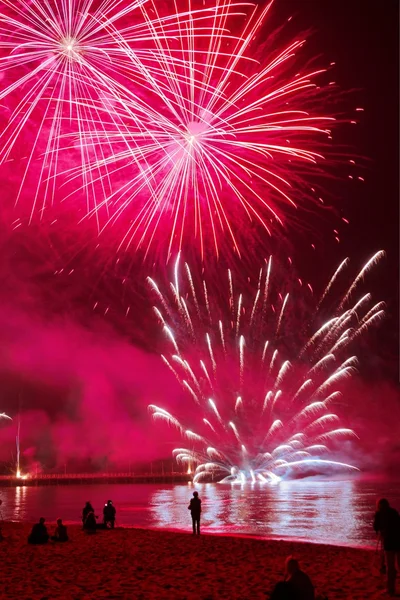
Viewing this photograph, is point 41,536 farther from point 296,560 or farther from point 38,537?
point 296,560

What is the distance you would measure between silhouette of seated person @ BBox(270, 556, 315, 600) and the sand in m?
3.21

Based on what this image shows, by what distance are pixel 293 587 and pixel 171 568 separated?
24.3ft

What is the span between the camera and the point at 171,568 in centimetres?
1459

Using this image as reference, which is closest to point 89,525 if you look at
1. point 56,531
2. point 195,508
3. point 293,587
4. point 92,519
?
point 92,519

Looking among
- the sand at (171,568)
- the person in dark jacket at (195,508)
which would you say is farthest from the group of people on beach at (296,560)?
the sand at (171,568)

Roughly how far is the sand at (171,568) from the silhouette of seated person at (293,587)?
3215mm

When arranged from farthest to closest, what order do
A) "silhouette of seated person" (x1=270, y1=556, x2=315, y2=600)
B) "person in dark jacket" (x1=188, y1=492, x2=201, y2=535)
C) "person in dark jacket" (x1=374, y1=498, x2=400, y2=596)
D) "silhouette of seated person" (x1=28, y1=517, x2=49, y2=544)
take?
"person in dark jacket" (x1=188, y1=492, x2=201, y2=535) < "silhouette of seated person" (x1=28, y1=517, x2=49, y2=544) < "person in dark jacket" (x1=374, y1=498, x2=400, y2=596) < "silhouette of seated person" (x1=270, y1=556, x2=315, y2=600)

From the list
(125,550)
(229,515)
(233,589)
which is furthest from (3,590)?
(229,515)

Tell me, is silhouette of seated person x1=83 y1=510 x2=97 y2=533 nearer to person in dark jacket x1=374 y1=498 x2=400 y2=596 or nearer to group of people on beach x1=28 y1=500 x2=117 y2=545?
group of people on beach x1=28 y1=500 x2=117 y2=545

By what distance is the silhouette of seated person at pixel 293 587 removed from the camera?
774cm

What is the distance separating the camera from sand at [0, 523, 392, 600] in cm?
1166

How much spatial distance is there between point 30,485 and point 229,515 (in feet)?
422

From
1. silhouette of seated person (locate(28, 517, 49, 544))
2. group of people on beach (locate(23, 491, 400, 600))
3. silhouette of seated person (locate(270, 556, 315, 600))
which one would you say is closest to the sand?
silhouette of seated person (locate(28, 517, 49, 544))

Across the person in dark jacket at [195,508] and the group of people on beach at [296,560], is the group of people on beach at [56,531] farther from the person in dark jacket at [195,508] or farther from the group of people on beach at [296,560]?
the person in dark jacket at [195,508]
